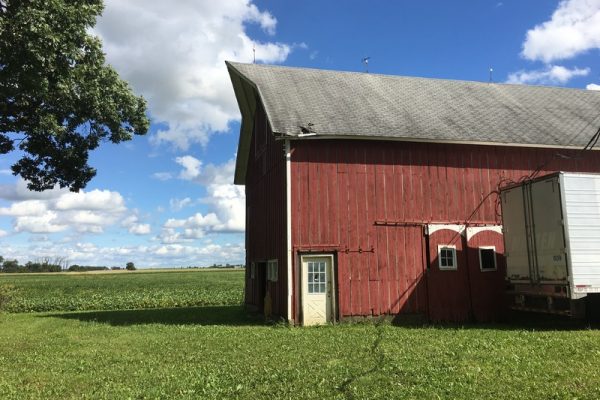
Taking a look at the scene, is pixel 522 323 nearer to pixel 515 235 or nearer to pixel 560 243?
pixel 515 235

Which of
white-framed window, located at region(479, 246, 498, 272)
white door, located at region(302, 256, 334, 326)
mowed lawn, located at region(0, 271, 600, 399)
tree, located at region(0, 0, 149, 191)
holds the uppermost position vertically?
tree, located at region(0, 0, 149, 191)

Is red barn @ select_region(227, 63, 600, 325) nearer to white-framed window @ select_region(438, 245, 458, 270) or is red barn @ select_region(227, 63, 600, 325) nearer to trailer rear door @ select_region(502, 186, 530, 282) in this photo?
white-framed window @ select_region(438, 245, 458, 270)

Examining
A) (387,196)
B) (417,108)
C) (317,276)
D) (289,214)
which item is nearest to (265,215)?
(289,214)

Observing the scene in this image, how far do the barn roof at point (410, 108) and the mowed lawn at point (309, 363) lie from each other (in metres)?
6.72

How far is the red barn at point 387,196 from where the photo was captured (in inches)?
670

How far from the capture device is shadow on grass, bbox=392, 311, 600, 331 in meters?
14.7

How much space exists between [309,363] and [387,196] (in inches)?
351

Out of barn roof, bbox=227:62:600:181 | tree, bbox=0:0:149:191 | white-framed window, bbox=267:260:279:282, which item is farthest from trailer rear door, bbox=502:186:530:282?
tree, bbox=0:0:149:191

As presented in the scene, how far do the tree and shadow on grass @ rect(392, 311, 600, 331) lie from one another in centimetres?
1304

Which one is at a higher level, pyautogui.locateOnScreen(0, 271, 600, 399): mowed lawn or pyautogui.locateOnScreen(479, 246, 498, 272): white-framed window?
pyautogui.locateOnScreen(479, 246, 498, 272): white-framed window

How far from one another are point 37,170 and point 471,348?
1801 cm

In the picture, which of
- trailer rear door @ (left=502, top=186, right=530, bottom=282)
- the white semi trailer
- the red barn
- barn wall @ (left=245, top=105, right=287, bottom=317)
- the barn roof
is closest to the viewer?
the white semi trailer

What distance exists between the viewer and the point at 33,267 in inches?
5094

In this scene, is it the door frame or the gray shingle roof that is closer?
the door frame
